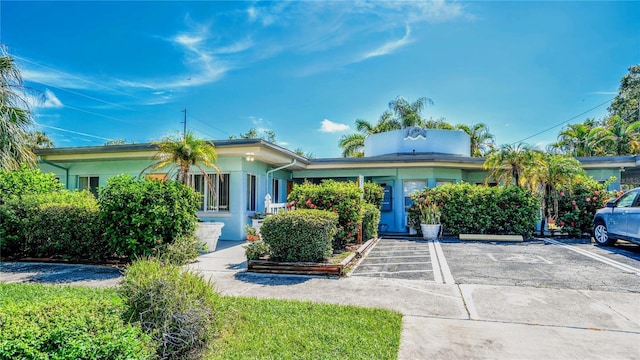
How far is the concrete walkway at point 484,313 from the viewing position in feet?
Answer: 11.1

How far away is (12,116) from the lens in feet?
33.7

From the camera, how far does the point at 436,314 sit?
439 cm

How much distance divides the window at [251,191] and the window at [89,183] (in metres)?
6.51

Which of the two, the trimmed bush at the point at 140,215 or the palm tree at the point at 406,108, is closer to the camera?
the trimmed bush at the point at 140,215

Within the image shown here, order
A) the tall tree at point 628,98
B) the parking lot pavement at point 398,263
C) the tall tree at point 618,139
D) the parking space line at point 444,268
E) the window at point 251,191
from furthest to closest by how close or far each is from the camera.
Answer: the tall tree at point 628,98 < the tall tree at point 618,139 < the window at point 251,191 < the parking lot pavement at point 398,263 < the parking space line at point 444,268

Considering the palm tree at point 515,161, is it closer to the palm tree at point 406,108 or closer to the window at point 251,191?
the window at point 251,191

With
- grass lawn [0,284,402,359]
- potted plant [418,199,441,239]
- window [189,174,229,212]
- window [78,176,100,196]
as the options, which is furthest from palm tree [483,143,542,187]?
window [78,176,100,196]

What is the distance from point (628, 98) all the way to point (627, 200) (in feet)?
Answer: 94.0

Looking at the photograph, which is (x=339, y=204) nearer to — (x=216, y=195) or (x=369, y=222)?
(x=369, y=222)

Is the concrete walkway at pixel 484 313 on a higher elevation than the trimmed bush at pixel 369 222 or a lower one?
lower

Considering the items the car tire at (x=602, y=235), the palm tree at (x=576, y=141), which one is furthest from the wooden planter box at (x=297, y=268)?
the palm tree at (x=576, y=141)

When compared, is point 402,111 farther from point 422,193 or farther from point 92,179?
point 92,179

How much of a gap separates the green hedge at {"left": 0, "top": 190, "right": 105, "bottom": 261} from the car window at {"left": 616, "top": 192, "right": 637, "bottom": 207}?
542 inches

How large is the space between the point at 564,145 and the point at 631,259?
76.5ft
